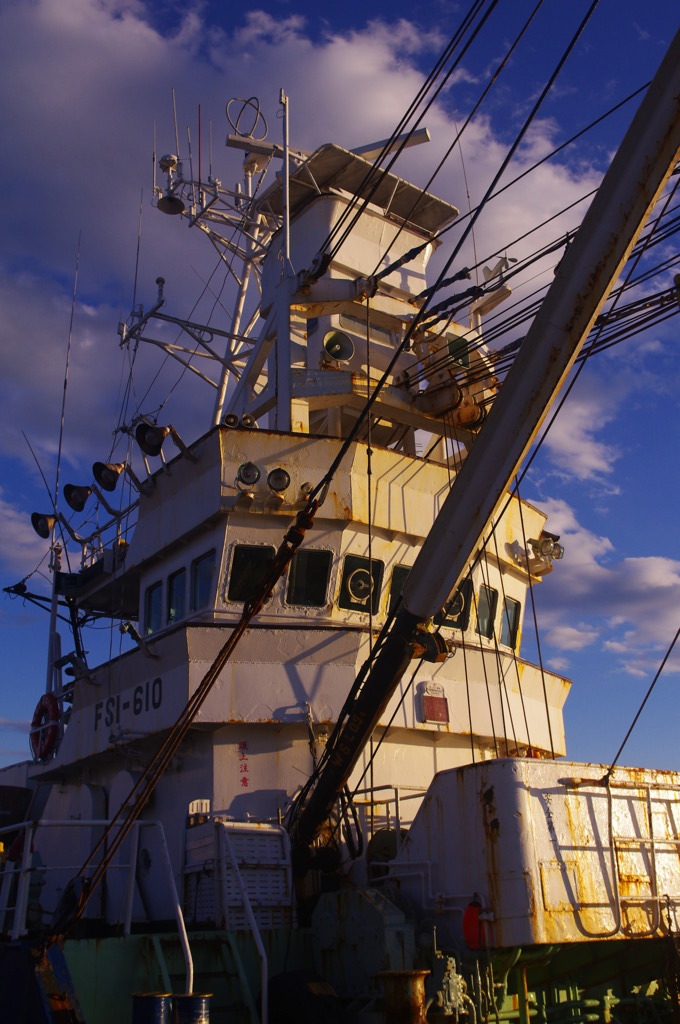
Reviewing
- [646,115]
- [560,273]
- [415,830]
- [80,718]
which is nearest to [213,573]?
[80,718]

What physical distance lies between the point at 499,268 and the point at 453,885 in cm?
1257

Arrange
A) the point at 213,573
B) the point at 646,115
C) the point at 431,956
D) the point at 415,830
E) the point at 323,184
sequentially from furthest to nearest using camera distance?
the point at 323,184 → the point at 213,573 → the point at 415,830 → the point at 431,956 → the point at 646,115

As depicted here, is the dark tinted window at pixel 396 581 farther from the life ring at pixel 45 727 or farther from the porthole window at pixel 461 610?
the life ring at pixel 45 727

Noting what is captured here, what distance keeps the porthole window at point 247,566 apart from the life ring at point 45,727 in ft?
20.7

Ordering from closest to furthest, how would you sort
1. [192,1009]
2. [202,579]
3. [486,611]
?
[192,1009], [202,579], [486,611]

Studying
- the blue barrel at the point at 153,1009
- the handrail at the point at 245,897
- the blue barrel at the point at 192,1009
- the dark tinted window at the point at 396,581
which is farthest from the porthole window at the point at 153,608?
the blue barrel at the point at 192,1009

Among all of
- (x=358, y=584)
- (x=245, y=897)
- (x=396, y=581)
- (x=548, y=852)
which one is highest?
(x=396, y=581)

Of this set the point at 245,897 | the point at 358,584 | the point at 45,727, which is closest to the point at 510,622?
the point at 358,584

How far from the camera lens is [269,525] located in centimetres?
1522

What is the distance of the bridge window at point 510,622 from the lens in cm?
1764

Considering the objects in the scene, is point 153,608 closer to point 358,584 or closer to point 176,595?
point 176,595

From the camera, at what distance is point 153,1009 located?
28.0 feet

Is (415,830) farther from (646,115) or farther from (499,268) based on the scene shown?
(499,268)

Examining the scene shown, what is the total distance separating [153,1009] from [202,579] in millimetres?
7808
